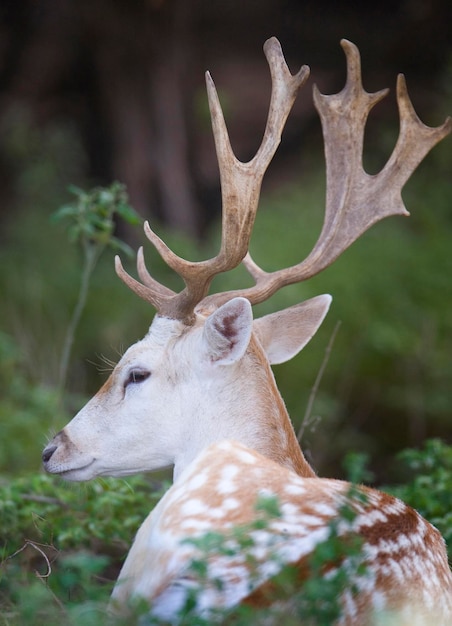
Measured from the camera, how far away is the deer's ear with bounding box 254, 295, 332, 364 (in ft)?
15.2

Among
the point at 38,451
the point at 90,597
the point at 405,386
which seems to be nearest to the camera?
the point at 90,597

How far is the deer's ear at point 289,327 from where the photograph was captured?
4645 mm

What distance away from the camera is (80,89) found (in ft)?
41.8

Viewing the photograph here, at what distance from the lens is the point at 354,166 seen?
4.93 metres

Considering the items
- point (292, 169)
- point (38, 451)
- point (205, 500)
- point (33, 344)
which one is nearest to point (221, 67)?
point (292, 169)

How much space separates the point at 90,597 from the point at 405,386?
22.1 feet

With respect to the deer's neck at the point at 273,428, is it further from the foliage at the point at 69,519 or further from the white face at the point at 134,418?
the foliage at the point at 69,519

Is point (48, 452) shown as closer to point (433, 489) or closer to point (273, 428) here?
point (273, 428)

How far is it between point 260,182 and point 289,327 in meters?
0.68

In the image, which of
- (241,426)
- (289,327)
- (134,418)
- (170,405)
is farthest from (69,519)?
(289,327)

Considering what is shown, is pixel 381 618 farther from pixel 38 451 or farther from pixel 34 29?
pixel 34 29

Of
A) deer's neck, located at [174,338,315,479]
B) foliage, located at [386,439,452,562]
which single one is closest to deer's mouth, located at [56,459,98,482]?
deer's neck, located at [174,338,315,479]

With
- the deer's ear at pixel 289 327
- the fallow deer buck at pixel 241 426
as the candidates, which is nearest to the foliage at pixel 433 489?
the fallow deer buck at pixel 241 426

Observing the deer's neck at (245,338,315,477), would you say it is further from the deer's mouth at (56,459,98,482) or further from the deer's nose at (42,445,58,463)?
the deer's nose at (42,445,58,463)
